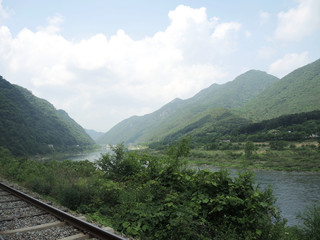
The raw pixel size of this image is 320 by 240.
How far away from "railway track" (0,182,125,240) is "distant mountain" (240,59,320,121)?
146361 millimetres

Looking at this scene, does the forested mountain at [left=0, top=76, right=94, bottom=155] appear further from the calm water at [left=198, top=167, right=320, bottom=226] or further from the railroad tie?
the railroad tie

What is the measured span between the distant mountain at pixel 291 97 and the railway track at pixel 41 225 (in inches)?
5762

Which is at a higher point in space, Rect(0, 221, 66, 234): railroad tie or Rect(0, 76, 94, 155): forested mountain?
Rect(0, 76, 94, 155): forested mountain

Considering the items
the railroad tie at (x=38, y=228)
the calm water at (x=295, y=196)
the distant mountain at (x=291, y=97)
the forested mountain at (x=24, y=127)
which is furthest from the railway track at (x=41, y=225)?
the distant mountain at (x=291, y=97)

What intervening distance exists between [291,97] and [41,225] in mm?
182677

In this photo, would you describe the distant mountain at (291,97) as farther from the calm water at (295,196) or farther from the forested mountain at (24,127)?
the forested mountain at (24,127)

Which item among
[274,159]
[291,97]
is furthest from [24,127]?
[291,97]

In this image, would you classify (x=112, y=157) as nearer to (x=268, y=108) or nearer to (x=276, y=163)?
(x=276, y=163)

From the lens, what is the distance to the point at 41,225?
521 cm

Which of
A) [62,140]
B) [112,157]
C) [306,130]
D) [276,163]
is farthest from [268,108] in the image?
[112,157]

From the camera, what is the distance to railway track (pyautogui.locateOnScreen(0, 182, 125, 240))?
183 inches

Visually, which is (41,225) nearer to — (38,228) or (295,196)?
(38,228)

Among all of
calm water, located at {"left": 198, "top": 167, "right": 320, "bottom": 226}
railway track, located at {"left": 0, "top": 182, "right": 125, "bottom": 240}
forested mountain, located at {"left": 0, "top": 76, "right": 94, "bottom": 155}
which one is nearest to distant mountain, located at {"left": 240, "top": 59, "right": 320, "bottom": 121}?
calm water, located at {"left": 198, "top": 167, "right": 320, "bottom": 226}

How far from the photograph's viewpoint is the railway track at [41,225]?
4648 millimetres
